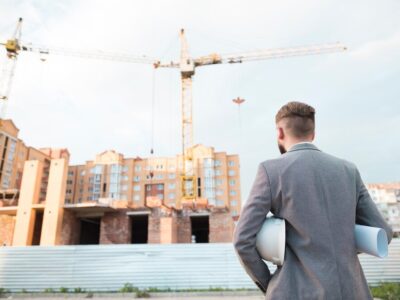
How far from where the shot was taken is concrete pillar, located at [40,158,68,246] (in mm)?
17312

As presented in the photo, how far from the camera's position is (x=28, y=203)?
18656mm

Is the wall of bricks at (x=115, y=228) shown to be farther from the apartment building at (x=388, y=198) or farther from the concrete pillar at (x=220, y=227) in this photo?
the apartment building at (x=388, y=198)

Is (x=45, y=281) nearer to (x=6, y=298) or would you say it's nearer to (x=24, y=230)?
(x=6, y=298)

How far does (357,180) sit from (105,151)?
69645 millimetres

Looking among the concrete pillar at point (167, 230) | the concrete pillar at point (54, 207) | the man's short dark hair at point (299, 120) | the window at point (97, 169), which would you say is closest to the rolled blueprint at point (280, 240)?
the man's short dark hair at point (299, 120)

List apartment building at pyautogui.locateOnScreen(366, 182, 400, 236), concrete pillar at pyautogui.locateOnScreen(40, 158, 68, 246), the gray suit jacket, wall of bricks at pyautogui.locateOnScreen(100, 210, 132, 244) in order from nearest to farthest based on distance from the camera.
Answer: the gray suit jacket → concrete pillar at pyautogui.locateOnScreen(40, 158, 68, 246) → wall of bricks at pyautogui.locateOnScreen(100, 210, 132, 244) → apartment building at pyautogui.locateOnScreen(366, 182, 400, 236)

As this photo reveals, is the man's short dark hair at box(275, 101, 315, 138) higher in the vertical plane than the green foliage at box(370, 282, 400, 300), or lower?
higher

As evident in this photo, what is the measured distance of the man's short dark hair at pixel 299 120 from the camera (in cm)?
153

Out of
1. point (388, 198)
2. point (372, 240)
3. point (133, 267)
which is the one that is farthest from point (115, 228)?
point (388, 198)

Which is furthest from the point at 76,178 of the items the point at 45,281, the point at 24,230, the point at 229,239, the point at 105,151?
the point at 45,281

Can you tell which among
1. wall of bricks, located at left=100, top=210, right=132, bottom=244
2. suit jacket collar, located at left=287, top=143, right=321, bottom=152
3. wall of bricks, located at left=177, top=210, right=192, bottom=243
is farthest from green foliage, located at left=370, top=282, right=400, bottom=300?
wall of bricks, located at left=100, top=210, right=132, bottom=244

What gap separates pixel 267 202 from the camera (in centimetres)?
134

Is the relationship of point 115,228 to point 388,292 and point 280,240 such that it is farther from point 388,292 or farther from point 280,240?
point 280,240

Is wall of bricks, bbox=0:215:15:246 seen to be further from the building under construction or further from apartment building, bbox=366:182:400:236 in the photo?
apartment building, bbox=366:182:400:236
